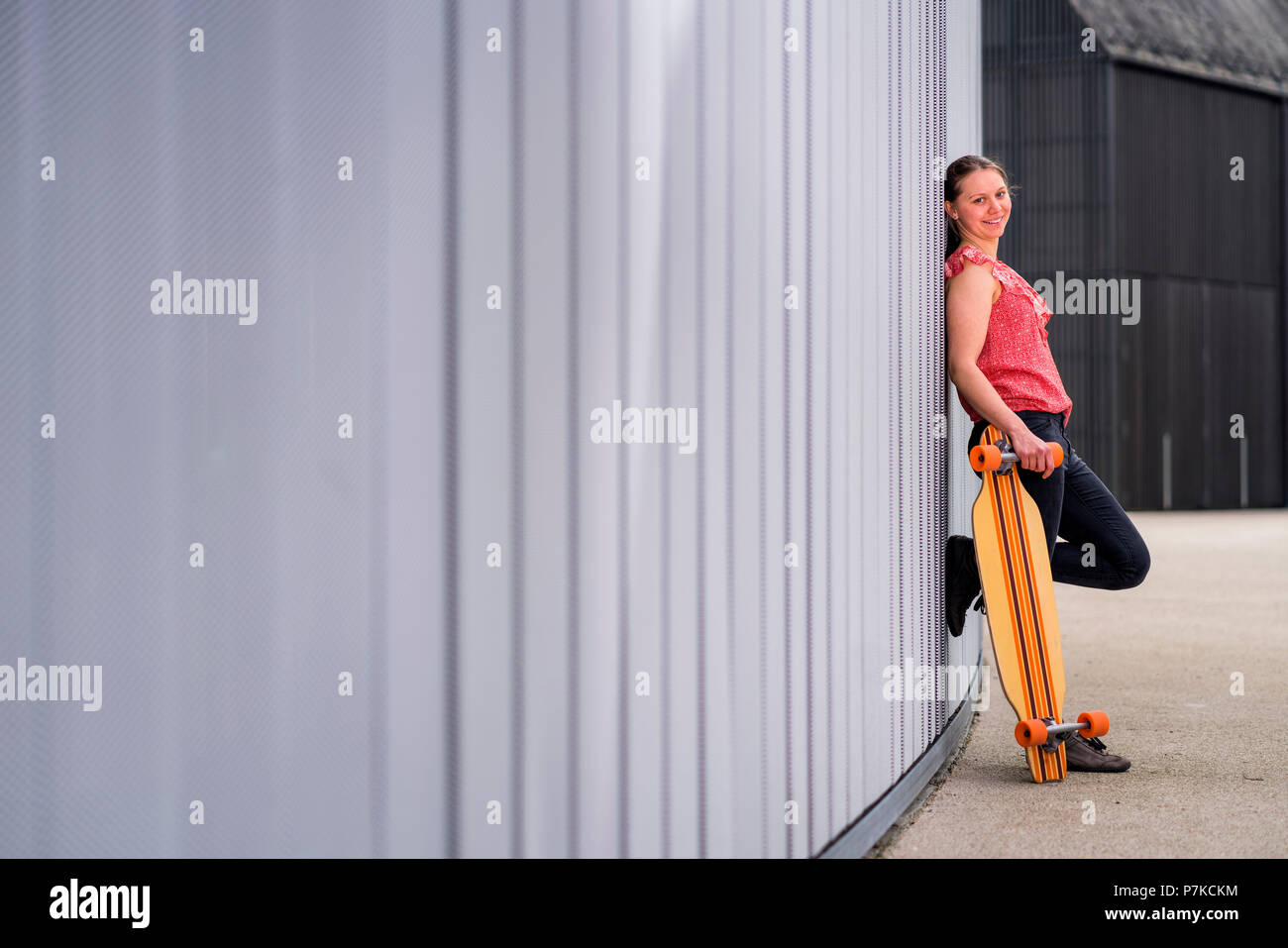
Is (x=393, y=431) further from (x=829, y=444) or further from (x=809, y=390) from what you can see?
(x=829, y=444)

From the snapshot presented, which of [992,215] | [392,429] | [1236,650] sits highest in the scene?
[992,215]

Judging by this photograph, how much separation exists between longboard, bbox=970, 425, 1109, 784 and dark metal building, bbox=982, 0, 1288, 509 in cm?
1853

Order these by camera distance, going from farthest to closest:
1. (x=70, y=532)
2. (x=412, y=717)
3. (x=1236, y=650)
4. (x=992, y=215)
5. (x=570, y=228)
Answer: (x=1236, y=650), (x=992, y=215), (x=570, y=228), (x=412, y=717), (x=70, y=532)

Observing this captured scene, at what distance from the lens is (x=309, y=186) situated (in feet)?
6.95

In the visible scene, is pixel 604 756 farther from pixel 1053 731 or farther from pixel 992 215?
pixel 992 215

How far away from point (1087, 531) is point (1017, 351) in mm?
648

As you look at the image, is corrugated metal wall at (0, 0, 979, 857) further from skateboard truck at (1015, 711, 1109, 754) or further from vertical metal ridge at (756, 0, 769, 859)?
skateboard truck at (1015, 711, 1109, 754)

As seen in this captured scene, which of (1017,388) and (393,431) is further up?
(1017,388)

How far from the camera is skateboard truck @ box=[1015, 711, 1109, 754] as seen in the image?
3.94 meters

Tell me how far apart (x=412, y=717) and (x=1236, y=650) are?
581cm

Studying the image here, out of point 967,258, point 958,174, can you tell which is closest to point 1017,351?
point 967,258

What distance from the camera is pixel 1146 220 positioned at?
22.3 m

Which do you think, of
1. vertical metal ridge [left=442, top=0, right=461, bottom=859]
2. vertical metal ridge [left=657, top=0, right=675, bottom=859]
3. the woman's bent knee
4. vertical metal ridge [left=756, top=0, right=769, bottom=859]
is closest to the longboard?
the woman's bent knee

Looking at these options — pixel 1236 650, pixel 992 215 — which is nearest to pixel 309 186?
pixel 992 215
